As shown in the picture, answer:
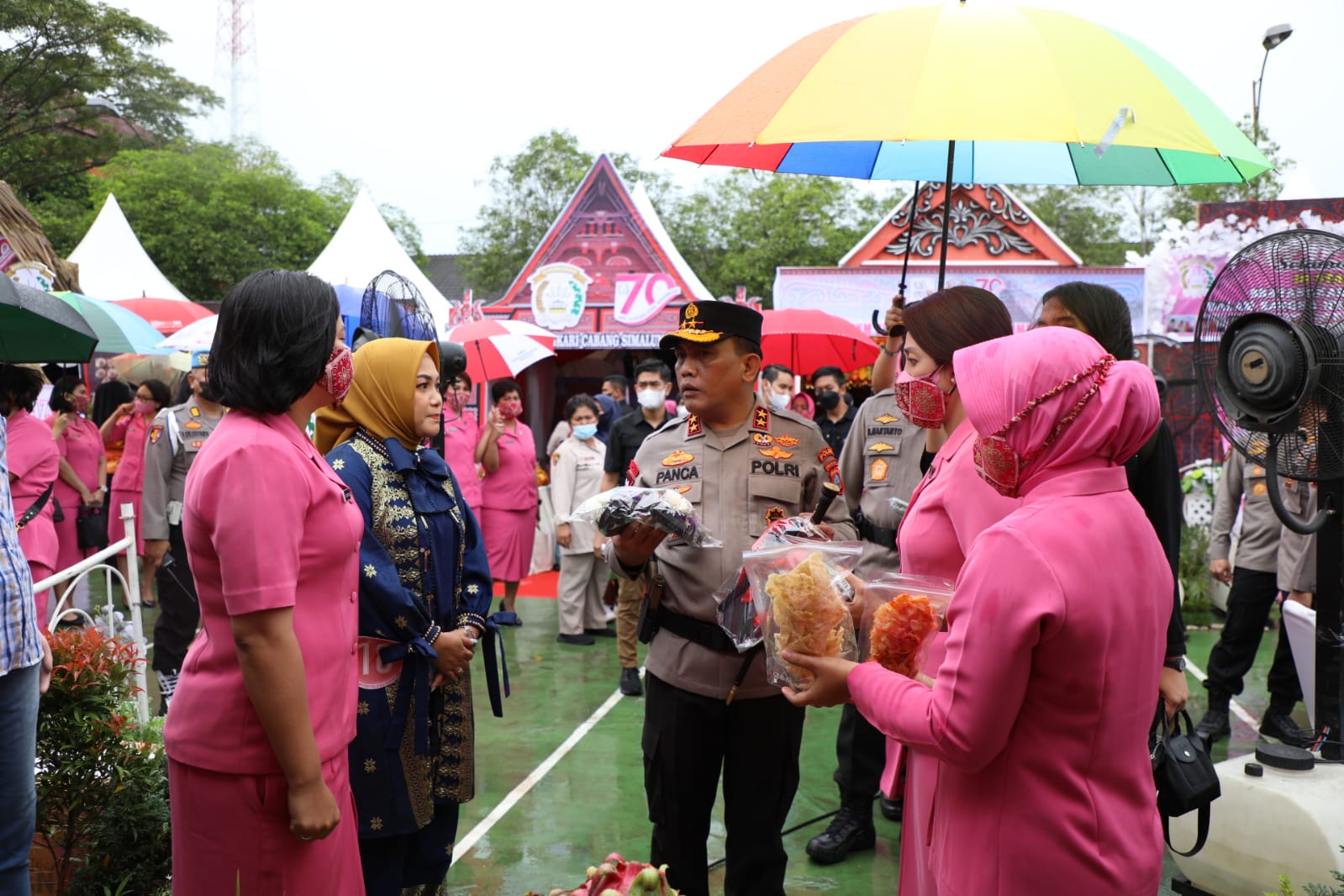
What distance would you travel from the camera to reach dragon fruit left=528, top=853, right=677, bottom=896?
1.76 meters

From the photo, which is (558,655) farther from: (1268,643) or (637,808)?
(1268,643)

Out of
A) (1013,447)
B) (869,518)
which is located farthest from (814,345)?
(1013,447)

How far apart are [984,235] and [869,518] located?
13869mm

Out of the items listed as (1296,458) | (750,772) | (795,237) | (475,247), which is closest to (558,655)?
(750,772)

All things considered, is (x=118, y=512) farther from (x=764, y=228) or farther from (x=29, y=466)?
(x=764, y=228)

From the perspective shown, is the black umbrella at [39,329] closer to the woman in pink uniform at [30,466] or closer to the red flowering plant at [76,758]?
the red flowering plant at [76,758]

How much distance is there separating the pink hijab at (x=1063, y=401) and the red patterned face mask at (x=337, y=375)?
4.66 feet

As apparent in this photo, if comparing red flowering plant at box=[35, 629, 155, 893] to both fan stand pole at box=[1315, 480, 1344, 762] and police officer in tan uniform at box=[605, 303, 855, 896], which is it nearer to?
police officer in tan uniform at box=[605, 303, 855, 896]

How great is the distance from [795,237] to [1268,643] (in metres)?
24.9

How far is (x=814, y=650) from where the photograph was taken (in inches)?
86.4

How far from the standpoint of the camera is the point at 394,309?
5.06m

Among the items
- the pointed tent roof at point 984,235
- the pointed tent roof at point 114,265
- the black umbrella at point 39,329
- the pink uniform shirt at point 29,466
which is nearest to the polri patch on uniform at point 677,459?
the black umbrella at point 39,329

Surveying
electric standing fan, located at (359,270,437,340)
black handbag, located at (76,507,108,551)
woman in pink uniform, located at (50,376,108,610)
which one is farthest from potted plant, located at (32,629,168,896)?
black handbag, located at (76,507,108,551)

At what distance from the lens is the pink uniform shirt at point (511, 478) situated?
8.61 m
